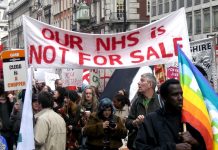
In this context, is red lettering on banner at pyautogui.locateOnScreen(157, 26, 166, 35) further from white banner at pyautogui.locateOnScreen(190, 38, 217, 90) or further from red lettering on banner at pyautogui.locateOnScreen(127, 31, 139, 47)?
white banner at pyautogui.locateOnScreen(190, 38, 217, 90)

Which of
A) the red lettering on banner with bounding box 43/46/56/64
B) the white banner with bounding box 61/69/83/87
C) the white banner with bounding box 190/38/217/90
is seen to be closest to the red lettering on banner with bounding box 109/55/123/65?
the red lettering on banner with bounding box 43/46/56/64

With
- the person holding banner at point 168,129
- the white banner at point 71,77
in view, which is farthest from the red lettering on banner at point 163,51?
the white banner at point 71,77

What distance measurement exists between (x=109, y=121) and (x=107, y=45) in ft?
3.15

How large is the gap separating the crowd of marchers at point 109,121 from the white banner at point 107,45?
1.52 feet

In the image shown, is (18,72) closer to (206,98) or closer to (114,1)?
(206,98)

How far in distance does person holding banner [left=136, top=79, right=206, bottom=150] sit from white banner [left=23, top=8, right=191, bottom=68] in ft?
11.3

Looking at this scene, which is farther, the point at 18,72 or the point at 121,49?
the point at 18,72

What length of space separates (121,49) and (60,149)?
1486mm

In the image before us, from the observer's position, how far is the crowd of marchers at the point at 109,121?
203 inches

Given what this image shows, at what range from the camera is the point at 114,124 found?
28.8 feet

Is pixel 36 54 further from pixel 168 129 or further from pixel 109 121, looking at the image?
pixel 168 129

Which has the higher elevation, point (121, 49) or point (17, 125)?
point (121, 49)

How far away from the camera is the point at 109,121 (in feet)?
28.9

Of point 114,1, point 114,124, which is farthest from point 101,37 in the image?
point 114,1
